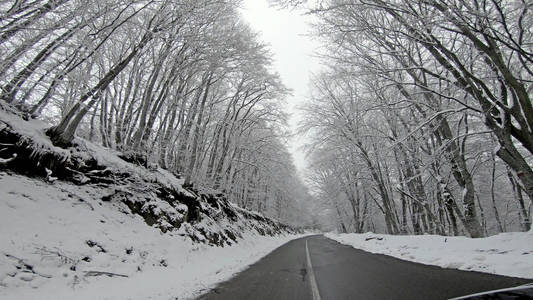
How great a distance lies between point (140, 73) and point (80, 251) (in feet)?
27.8

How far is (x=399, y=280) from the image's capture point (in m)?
4.67

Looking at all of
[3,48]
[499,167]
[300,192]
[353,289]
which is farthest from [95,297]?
[300,192]

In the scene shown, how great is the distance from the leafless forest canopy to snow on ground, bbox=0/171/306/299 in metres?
1.81

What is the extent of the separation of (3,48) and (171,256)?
5939 mm

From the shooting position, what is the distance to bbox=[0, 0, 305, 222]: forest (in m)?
5.16

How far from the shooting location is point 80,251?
16.2 feet

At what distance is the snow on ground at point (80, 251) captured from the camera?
401 centimetres

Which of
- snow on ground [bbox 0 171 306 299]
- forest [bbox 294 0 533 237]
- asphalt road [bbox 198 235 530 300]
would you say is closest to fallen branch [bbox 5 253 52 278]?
snow on ground [bbox 0 171 306 299]

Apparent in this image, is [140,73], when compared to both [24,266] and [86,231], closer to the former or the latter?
[86,231]

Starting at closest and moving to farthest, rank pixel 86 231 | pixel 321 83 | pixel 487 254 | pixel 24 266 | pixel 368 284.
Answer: pixel 24 266
pixel 368 284
pixel 86 231
pixel 487 254
pixel 321 83

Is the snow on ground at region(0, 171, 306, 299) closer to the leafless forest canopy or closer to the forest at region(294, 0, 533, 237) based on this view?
the leafless forest canopy

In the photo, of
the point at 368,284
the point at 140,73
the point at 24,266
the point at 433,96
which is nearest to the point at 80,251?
the point at 24,266

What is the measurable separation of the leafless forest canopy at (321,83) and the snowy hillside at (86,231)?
2.91 feet

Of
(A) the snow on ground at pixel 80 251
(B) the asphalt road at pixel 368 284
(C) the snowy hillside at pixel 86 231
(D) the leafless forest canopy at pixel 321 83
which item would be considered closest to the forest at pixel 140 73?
(D) the leafless forest canopy at pixel 321 83
